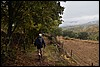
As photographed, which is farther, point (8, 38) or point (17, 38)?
point (17, 38)

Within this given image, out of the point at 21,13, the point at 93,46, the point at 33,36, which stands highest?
the point at 21,13

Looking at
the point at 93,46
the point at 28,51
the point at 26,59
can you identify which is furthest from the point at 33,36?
the point at 93,46

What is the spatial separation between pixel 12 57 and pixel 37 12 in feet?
Result: 9.06

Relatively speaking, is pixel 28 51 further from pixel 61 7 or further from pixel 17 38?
pixel 61 7

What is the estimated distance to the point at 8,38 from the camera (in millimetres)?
15336

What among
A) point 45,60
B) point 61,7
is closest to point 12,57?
point 45,60

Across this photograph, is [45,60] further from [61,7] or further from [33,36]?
[61,7]

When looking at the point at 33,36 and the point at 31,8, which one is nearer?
the point at 31,8

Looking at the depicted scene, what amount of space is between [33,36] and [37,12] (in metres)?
2.80

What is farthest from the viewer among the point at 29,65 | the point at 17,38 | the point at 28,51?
the point at 17,38

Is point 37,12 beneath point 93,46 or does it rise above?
above

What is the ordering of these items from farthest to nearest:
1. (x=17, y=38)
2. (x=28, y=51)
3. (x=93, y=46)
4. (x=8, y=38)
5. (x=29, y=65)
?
(x=93, y=46), (x=17, y=38), (x=28, y=51), (x=8, y=38), (x=29, y=65)

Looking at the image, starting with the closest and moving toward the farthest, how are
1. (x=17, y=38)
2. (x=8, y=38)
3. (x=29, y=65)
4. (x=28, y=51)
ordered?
(x=29, y=65) → (x=8, y=38) → (x=28, y=51) → (x=17, y=38)

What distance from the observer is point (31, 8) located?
14484 mm
